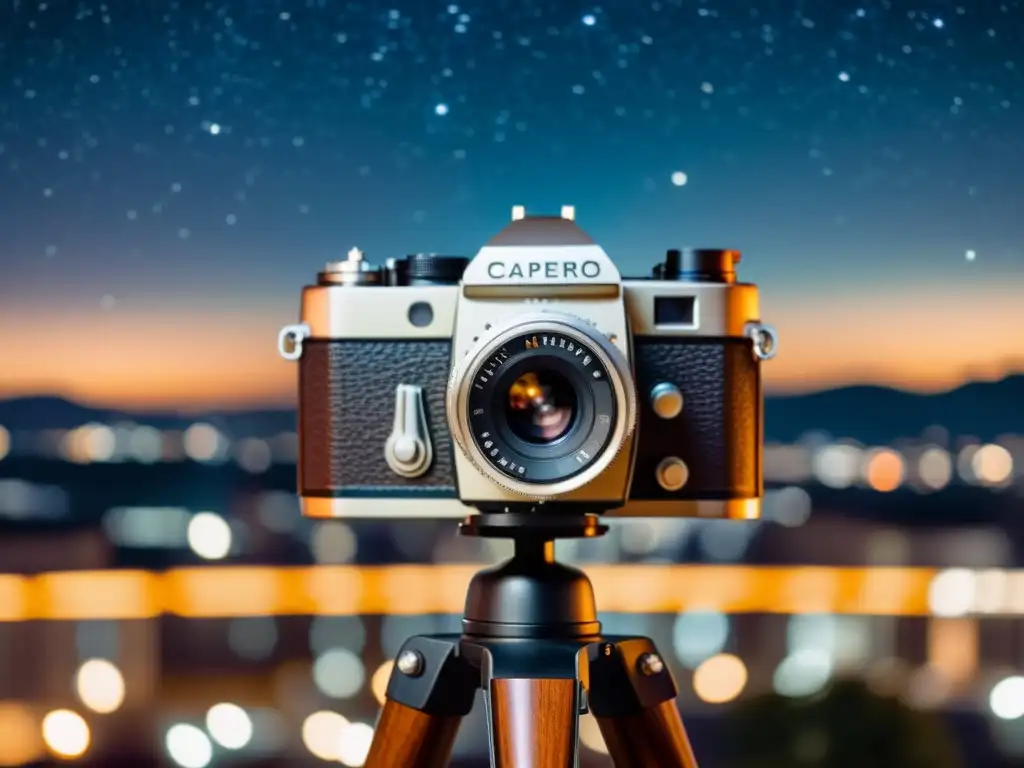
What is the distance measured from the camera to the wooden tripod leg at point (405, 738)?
3.75ft

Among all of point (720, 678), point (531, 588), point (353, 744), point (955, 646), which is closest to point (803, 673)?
point (720, 678)

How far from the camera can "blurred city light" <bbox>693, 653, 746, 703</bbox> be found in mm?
2137

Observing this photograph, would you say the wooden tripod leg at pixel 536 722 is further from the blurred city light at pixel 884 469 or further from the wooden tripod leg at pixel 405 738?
the blurred city light at pixel 884 469

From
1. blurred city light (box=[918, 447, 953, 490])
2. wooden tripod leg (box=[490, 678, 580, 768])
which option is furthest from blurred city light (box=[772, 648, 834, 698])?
wooden tripod leg (box=[490, 678, 580, 768])

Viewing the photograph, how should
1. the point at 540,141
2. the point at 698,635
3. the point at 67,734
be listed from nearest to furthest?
the point at 540,141 < the point at 67,734 < the point at 698,635

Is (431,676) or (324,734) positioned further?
(324,734)

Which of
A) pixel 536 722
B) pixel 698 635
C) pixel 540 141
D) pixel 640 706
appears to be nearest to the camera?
pixel 536 722

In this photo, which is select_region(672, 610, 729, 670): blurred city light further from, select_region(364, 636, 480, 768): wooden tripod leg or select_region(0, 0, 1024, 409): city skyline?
select_region(364, 636, 480, 768): wooden tripod leg

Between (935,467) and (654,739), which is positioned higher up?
(935,467)

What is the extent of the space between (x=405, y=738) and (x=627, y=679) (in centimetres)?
17

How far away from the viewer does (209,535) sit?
2.13 m

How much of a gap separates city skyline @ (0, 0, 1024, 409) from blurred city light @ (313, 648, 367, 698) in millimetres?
597

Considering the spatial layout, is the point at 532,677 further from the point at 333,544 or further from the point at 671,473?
the point at 333,544

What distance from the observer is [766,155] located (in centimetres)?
193
